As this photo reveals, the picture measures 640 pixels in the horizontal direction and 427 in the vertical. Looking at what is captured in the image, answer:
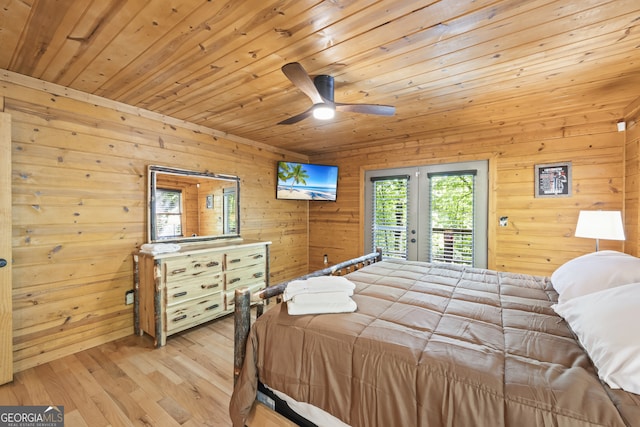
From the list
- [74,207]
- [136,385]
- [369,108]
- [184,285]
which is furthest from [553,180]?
[74,207]

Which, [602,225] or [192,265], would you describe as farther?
[192,265]

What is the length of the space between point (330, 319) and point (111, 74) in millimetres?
2496

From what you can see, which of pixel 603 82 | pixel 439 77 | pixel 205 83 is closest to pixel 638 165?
pixel 603 82

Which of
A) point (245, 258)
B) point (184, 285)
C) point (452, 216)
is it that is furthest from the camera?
point (452, 216)

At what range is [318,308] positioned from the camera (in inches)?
62.1

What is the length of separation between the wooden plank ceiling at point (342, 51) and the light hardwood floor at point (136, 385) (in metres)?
2.40

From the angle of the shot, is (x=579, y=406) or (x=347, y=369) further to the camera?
(x=347, y=369)

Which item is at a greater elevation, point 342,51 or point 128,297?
point 342,51

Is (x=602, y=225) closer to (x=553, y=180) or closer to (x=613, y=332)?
(x=553, y=180)

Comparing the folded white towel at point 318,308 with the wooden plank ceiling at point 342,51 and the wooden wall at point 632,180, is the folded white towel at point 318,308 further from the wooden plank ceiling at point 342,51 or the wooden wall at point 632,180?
the wooden wall at point 632,180

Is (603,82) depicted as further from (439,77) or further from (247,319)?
(247,319)

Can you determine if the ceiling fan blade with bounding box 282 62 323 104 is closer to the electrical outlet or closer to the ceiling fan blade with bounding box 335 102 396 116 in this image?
the ceiling fan blade with bounding box 335 102 396 116

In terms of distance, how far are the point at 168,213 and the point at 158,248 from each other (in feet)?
1.82

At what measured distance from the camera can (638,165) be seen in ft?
8.46
